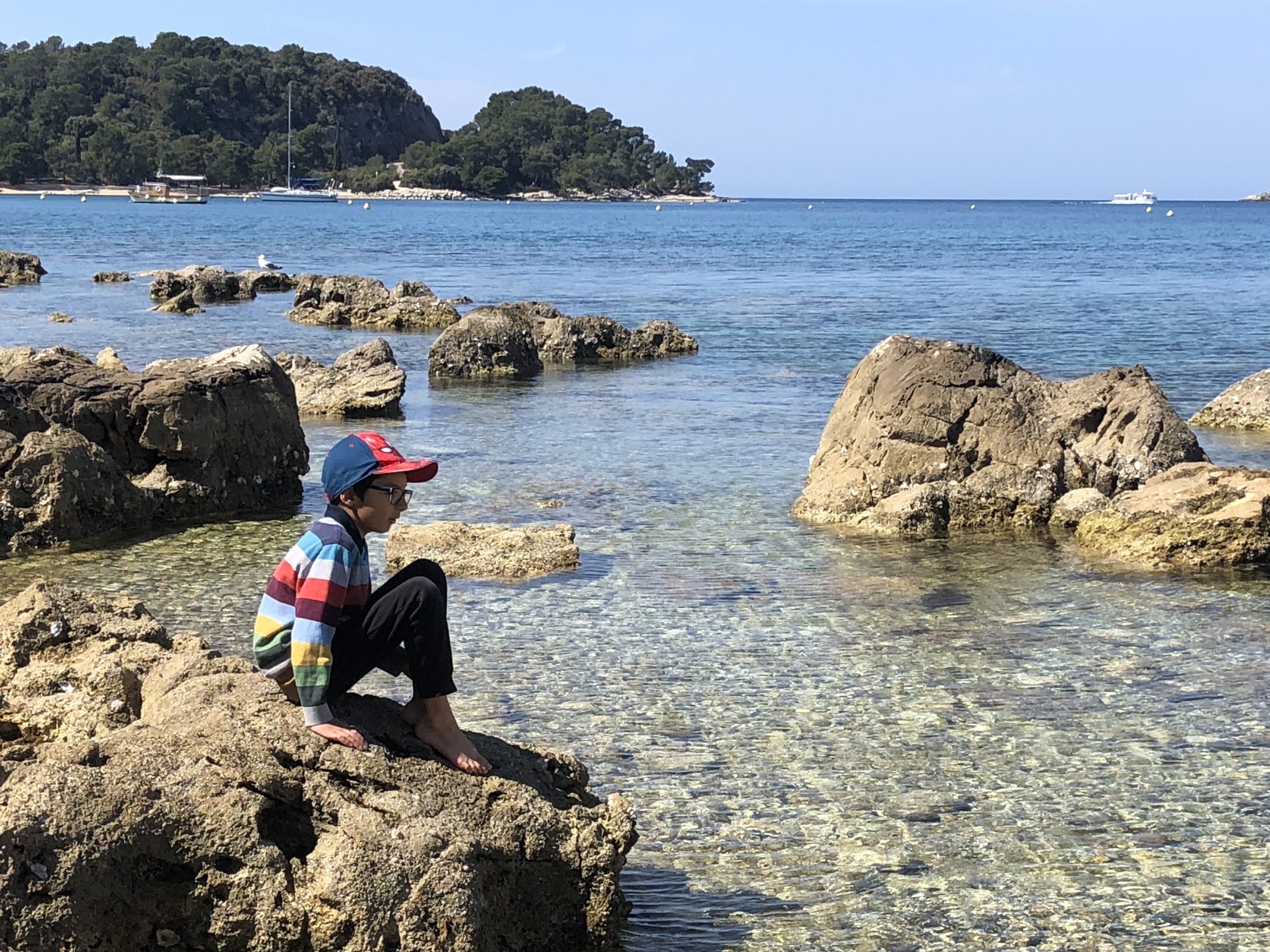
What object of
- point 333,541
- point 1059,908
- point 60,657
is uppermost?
point 333,541

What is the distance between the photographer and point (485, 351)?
25.2 metres

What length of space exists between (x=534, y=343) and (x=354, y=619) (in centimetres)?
2154

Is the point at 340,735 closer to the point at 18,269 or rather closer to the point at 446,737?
the point at 446,737

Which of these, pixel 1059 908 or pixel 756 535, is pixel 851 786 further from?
pixel 756 535

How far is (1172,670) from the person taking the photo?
30.2ft

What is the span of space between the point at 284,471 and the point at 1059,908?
986 cm

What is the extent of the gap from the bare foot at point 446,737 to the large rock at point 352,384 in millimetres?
14251

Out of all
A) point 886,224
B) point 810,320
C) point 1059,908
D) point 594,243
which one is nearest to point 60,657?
point 1059,908

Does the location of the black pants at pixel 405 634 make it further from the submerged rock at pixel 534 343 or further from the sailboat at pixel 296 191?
the sailboat at pixel 296 191

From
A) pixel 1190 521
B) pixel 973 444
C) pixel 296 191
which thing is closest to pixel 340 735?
pixel 1190 521

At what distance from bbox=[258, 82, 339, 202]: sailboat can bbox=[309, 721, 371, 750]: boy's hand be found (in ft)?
577

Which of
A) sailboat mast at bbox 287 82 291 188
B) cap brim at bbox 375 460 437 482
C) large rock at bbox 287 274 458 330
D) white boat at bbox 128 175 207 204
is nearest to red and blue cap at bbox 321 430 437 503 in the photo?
cap brim at bbox 375 460 437 482

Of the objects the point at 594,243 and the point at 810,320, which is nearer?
the point at 810,320

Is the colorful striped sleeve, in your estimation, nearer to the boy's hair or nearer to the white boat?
the boy's hair
